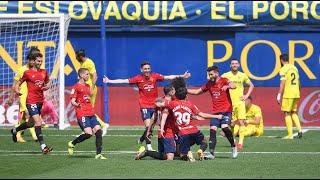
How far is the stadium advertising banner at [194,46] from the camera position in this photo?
2834 cm

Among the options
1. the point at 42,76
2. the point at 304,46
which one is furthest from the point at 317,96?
the point at 42,76

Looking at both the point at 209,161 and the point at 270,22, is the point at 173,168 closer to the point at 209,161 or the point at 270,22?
the point at 209,161

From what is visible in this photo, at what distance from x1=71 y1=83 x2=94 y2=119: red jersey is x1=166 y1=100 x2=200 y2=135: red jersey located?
169cm

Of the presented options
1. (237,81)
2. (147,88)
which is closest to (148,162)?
(147,88)

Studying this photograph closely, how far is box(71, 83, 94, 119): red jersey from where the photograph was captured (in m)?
18.6

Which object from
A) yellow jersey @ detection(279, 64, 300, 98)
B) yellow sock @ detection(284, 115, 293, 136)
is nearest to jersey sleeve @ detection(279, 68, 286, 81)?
yellow jersey @ detection(279, 64, 300, 98)

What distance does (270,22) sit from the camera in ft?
93.5

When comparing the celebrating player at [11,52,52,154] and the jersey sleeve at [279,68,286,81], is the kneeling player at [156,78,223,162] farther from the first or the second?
the jersey sleeve at [279,68,286,81]

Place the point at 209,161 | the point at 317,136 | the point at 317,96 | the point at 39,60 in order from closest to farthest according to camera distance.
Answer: the point at 209,161
the point at 39,60
the point at 317,136
the point at 317,96

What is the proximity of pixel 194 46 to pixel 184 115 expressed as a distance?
1106 centimetres

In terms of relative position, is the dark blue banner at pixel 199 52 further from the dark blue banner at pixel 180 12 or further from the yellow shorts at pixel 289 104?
the yellow shorts at pixel 289 104

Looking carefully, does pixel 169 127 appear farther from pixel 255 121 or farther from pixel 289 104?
pixel 289 104

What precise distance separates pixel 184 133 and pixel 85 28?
449 inches

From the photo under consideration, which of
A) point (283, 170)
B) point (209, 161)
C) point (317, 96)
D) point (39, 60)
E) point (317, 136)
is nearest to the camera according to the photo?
point (283, 170)
